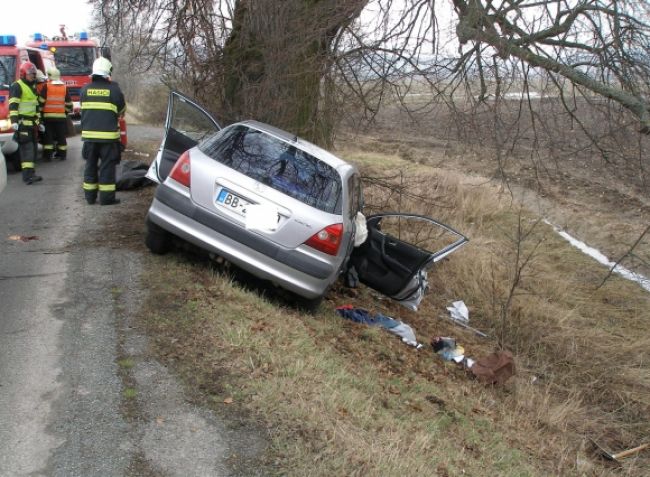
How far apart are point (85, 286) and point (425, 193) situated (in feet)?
25.0

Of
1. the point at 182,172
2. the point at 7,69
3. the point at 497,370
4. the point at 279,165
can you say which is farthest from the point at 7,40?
the point at 497,370

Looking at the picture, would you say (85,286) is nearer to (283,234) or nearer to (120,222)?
(283,234)

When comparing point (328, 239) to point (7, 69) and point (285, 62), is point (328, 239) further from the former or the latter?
point (7, 69)

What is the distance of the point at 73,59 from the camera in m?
19.2

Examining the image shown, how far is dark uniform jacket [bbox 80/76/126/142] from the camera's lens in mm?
7957

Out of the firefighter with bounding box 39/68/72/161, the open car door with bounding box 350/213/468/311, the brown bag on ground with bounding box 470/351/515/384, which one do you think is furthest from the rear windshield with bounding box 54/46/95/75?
the brown bag on ground with bounding box 470/351/515/384

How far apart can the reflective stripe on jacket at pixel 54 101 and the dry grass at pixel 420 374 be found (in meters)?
6.90

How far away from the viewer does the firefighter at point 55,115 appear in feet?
38.7

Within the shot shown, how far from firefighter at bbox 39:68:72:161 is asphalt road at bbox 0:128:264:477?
614 cm

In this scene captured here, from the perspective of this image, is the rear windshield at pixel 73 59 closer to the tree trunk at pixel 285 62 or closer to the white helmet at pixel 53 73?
the white helmet at pixel 53 73

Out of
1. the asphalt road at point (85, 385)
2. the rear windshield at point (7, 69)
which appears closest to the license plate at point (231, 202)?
the asphalt road at point (85, 385)

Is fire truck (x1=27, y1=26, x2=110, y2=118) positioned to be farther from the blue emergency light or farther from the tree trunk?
the tree trunk

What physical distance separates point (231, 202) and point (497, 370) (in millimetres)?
3010

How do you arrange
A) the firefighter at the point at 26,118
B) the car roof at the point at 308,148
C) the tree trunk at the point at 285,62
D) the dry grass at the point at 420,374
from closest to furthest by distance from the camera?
the dry grass at the point at 420,374 < the car roof at the point at 308,148 < the tree trunk at the point at 285,62 < the firefighter at the point at 26,118
